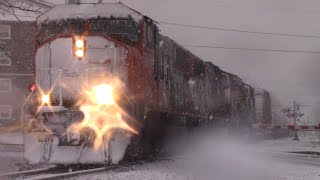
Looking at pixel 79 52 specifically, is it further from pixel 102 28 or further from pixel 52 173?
pixel 52 173

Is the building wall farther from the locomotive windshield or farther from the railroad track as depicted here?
the railroad track

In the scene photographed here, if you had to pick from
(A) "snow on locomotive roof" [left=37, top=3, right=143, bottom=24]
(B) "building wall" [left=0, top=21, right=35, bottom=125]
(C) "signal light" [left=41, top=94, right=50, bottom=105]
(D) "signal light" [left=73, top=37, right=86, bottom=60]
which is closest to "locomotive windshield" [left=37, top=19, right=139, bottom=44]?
(A) "snow on locomotive roof" [left=37, top=3, right=143, bottom=24]

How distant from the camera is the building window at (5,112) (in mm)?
40219

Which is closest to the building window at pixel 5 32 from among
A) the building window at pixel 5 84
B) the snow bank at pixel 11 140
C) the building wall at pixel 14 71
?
the building wall at pixel 14 71

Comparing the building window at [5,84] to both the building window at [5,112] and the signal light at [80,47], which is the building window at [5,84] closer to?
the building window at [5,112]

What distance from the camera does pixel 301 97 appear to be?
108250 millimetres

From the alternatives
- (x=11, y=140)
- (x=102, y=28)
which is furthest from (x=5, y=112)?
(x=102, y=28)

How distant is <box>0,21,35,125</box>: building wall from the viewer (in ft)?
132

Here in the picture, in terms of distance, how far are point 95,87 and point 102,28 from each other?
1.54m

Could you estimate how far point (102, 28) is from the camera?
38.9 feet

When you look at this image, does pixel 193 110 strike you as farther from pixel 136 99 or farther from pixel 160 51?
pixel 136 99

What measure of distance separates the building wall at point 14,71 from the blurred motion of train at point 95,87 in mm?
29107

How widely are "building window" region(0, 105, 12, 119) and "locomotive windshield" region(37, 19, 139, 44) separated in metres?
30.1

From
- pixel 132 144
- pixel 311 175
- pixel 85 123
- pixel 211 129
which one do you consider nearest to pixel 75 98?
pixel 85 123
